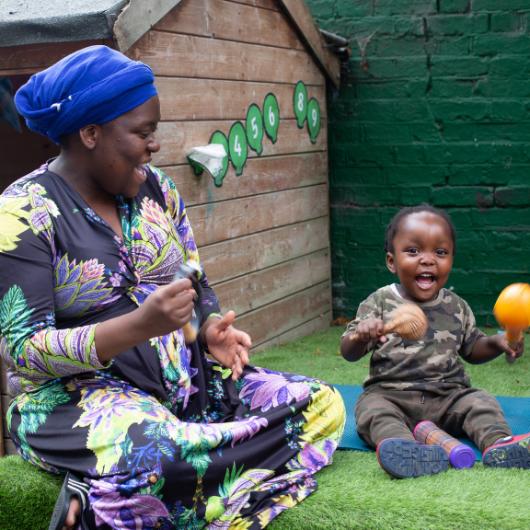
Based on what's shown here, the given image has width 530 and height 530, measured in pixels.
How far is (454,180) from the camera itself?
245 inches

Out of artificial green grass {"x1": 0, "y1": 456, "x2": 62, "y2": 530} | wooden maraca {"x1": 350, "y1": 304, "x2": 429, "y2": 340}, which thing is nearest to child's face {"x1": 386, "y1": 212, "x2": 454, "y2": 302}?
wooden maraca {"x1": 350, "y1": 304, "x2": 429, "y2": 340}

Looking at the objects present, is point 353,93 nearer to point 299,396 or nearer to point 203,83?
point 203,83

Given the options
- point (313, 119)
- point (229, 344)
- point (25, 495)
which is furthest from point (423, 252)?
point (313, 119)

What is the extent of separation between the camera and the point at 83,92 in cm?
280

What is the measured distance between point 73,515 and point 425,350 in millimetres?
1649

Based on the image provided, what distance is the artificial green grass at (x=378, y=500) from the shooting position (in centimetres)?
272

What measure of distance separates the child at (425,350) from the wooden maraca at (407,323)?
12 cm

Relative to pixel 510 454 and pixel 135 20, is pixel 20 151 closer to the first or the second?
pixel 135 20

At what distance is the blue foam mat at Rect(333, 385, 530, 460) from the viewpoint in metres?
3.63

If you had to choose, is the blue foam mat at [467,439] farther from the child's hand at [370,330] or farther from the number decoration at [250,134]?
the number decoration at [250,134]

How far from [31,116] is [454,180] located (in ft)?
12.8

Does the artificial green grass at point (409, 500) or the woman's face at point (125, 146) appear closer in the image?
the artificial green grass at point (409, 500)

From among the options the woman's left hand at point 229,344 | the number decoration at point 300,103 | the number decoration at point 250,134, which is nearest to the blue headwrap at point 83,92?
the woman's left hand at point 229,344

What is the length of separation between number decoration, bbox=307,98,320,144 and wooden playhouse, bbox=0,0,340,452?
0.04 ft
